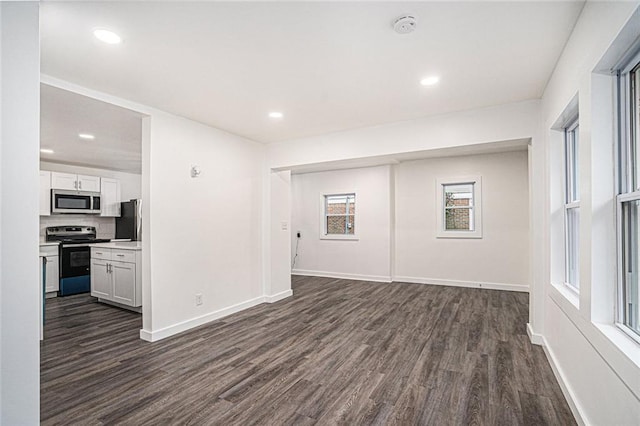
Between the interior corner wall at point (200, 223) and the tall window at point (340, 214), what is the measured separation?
8.00 feet

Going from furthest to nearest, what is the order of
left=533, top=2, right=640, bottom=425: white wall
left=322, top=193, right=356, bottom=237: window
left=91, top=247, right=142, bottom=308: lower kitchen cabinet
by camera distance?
left=322, top=193, right=356, bottom=237: window < left=91, top=247, right=142, bottom=308: lower kitchen cabinet < left=533, top=2, right=640, bottom=425: white wall

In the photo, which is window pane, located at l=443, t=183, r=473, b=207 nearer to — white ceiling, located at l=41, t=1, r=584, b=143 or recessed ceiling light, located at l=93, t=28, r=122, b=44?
white ceiling, located at l=41, t=1, r=584, b=143

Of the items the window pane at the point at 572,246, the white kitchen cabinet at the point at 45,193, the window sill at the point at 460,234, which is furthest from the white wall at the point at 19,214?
the window sill at the point at 460,234

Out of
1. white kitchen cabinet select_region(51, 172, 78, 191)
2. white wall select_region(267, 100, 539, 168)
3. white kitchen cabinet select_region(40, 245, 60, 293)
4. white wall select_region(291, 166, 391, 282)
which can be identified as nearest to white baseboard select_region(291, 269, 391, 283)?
white wall select_region(291, 166, 391, 282)

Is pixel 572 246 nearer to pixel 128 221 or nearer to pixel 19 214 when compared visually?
pixel 19 214

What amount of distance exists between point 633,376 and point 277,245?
434 cm

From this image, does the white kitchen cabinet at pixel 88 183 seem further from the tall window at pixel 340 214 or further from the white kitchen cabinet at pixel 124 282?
the tall window at pixel 340 214

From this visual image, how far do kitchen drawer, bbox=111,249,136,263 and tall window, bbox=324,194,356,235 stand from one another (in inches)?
153

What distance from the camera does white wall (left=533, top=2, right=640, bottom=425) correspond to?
1375mm

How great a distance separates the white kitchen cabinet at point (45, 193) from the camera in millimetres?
5555

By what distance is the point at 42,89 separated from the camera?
2.71m

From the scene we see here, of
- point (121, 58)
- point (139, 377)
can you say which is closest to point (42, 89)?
point (121, 58)

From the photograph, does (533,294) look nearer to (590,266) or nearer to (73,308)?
(590,266)

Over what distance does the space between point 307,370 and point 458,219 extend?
438 centimetres
